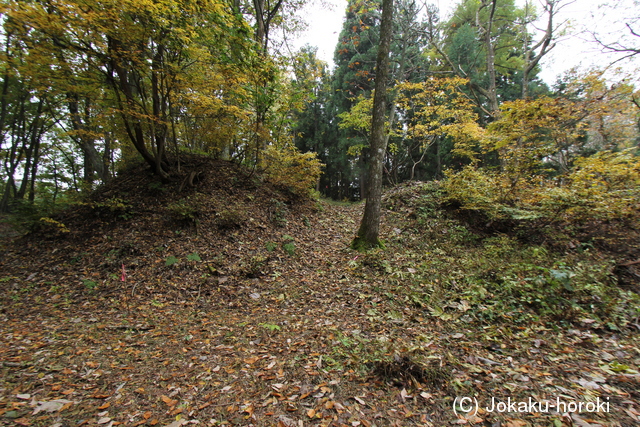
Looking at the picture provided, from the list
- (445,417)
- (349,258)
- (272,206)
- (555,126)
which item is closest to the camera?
(445,417)

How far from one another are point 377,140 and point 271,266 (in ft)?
12.9

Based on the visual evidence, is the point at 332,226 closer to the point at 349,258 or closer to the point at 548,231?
the point at 349,258

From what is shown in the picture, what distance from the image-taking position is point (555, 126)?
20.7 ft

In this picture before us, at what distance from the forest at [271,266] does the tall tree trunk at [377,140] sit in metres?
0.05

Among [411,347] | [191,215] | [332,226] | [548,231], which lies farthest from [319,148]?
[411,347]

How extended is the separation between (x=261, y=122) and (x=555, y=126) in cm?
796

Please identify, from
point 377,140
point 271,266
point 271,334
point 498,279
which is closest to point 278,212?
point 271,266

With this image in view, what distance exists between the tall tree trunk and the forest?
5cm

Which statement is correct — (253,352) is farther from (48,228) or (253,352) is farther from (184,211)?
(48,228)

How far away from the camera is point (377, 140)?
592 cm

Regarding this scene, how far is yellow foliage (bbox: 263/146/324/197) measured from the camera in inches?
334

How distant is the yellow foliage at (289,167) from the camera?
334 inches

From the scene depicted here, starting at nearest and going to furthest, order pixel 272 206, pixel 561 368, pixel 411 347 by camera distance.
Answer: pixel 561 368 < pixel 411 347 < pixel 272 206

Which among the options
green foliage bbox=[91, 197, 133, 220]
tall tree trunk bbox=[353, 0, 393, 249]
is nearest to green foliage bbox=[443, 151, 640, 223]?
tall tree trunk bbox=[353, 0, 393, 249]
